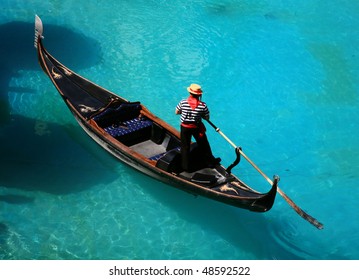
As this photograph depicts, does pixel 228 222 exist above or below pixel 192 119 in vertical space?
below

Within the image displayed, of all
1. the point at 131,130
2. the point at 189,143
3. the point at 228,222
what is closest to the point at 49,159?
the point at 131,130

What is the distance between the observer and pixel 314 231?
28.7ft

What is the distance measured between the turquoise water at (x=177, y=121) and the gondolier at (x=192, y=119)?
3.49 feet

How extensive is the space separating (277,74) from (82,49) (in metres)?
5.05

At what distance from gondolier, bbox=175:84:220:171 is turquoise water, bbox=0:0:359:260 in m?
1.06

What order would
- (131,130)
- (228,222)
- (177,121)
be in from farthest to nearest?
(177,121) → (131,130) → (228,222)

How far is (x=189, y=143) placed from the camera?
8273 millimetres

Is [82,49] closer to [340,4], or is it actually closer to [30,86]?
[30,86]

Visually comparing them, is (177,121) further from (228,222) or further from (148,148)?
(228,222)

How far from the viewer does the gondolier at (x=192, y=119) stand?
789 centimetres

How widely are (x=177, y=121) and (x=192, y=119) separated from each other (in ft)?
9.48

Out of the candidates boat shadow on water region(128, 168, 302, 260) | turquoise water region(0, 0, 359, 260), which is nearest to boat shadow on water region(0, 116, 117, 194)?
turquoise water region(0, 0, 359, 260)
